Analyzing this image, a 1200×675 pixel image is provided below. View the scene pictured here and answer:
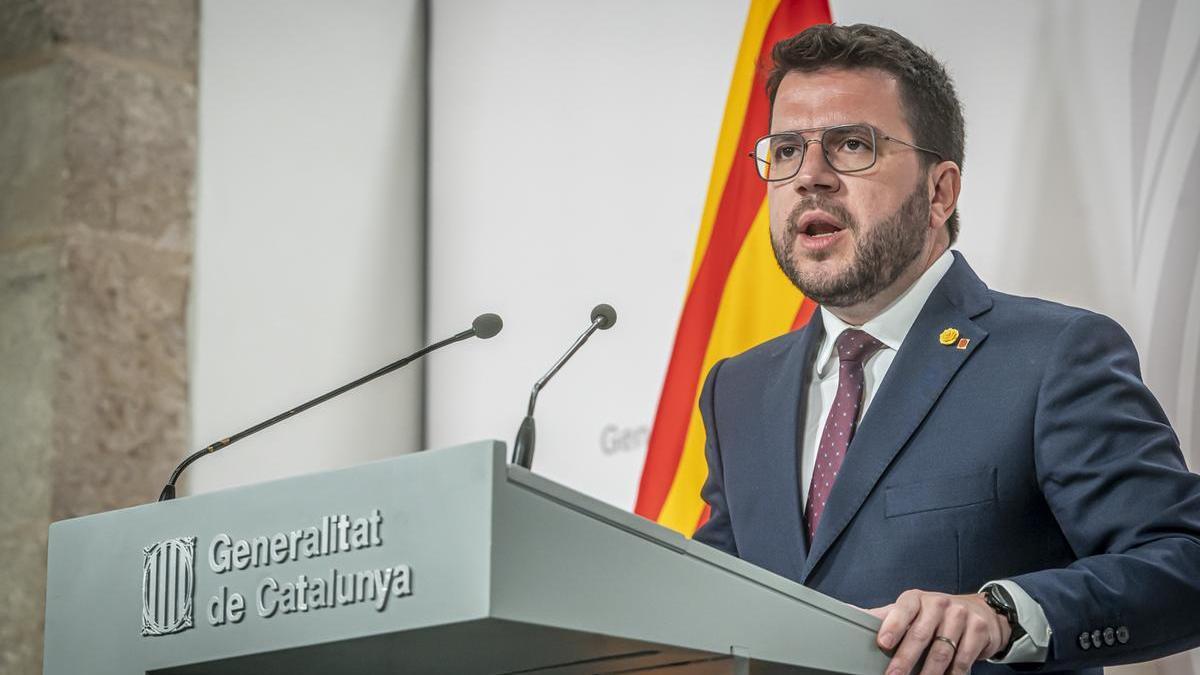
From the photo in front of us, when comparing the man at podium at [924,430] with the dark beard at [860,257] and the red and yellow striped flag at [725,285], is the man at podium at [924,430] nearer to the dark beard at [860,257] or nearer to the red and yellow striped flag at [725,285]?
the dark beard at [860,257]

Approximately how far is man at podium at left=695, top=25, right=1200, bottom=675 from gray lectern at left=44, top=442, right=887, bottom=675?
25cm

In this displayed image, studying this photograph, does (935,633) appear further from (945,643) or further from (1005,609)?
(1005,609)

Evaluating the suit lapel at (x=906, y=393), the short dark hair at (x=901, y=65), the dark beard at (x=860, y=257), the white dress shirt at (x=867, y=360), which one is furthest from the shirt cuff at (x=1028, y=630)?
the short dark hair at (x=901, y=65)

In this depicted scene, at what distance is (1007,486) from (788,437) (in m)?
0.39

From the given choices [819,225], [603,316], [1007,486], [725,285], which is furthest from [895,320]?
[725,285]

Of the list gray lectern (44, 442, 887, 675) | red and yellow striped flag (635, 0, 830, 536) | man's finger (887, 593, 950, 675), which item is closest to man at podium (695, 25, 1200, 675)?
man's finger (887, 593, 950, 675)

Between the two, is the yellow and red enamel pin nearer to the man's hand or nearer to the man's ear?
the man's ear

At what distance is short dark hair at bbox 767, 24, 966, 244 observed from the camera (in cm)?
260

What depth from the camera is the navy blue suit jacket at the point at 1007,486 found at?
1.87 metres

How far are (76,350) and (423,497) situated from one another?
9.09ft

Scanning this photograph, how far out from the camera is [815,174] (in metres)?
2.50

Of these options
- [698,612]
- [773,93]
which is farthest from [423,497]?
[773,93]

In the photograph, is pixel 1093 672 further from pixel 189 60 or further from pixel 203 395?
pixel 189 60

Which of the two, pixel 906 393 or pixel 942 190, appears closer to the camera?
pixel 906 393
